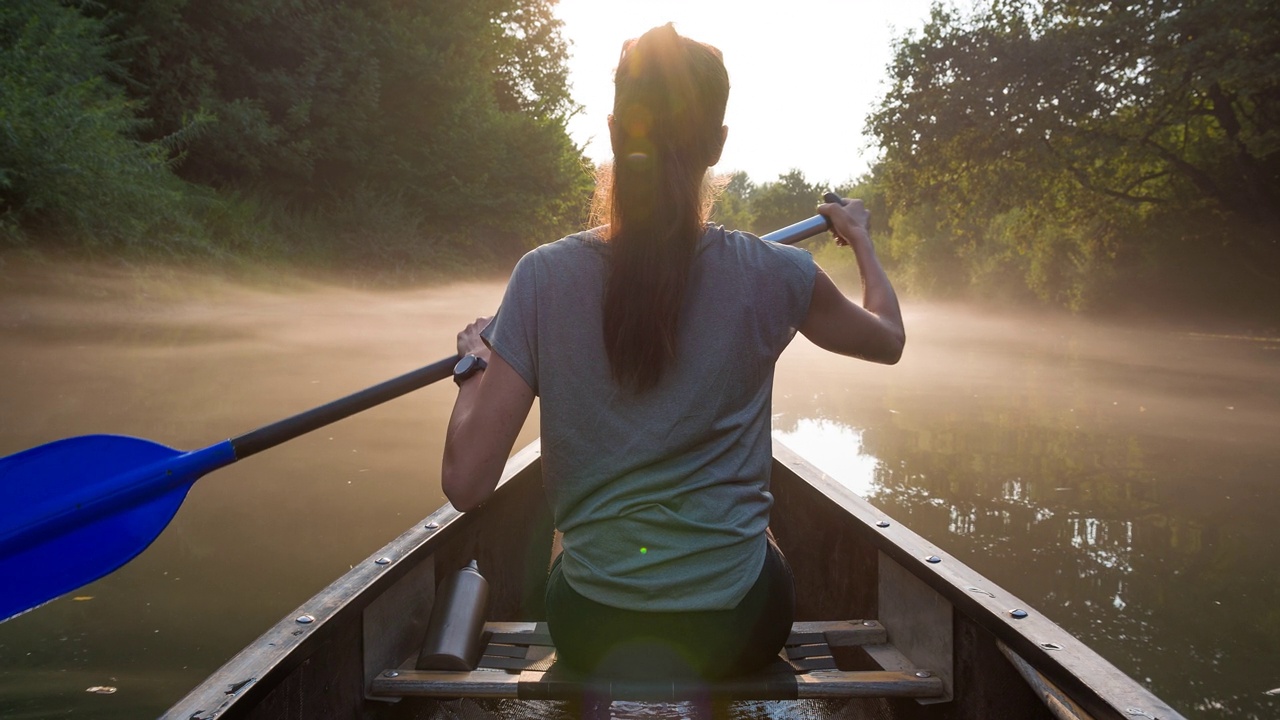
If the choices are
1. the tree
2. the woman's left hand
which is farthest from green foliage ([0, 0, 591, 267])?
the tree

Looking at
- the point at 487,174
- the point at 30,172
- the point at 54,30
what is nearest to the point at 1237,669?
the point at 30,172

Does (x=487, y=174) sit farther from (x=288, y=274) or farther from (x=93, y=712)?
(x=93, y=712)

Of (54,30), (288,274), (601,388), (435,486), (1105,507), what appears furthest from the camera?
(288,274)

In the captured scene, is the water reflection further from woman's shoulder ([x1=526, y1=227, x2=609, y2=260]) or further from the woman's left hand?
woman's shoulder ([x1=526, y1=227, x2=609, y2=260])

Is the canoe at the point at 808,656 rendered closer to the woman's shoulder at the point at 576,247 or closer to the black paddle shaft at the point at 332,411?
the black paddle shaft at the point at 332,411

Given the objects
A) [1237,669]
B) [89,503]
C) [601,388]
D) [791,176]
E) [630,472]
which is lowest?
[1237,669]

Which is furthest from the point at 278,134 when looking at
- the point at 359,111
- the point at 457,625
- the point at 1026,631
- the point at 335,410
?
the point at 1026,631

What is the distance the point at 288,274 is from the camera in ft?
43.7

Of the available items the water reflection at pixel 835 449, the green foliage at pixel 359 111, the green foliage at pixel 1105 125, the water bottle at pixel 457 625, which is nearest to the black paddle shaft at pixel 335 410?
the water bottle at pixel 457 625

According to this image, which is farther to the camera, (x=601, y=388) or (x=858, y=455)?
(x=858, y=455)

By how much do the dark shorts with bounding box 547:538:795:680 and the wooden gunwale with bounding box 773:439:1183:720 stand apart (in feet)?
1.40

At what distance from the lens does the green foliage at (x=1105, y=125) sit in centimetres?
1226

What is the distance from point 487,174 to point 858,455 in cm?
1166

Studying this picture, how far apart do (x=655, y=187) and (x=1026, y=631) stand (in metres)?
1.00
